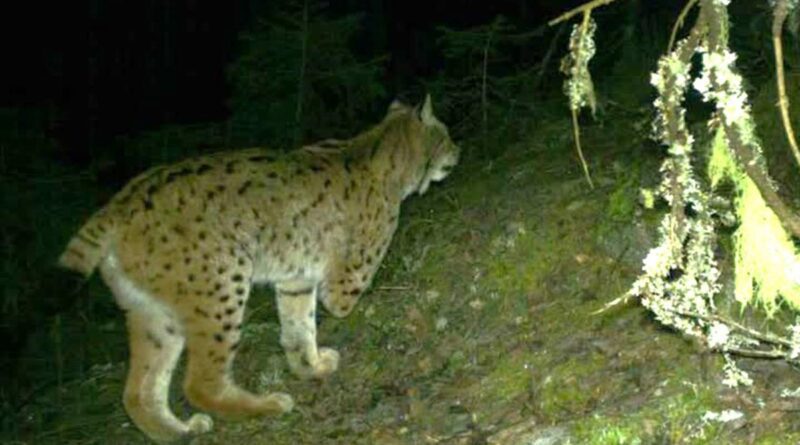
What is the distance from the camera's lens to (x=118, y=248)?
573 cm

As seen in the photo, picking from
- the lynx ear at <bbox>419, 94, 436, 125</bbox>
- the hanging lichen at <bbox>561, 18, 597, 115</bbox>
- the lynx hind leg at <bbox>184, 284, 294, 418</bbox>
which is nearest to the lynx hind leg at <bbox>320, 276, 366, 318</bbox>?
the lynx hind leg at <bbox>184, 284, 294, 418</bbox>

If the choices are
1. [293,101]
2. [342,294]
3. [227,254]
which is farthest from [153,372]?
[293,101]

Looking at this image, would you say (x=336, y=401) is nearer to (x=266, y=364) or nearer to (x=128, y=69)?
(x=266, y=364)

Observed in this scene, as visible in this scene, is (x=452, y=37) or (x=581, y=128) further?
(x=452, y=37)

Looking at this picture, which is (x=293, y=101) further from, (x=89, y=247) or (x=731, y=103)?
(x=731, y=103)

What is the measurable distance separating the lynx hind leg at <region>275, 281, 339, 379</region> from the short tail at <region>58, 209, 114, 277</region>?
1.17 m

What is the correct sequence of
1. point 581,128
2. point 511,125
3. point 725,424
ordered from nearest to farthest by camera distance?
1. point 725,424
2. point 581,128
3. point 511,125

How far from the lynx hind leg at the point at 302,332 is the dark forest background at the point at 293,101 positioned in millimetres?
1184

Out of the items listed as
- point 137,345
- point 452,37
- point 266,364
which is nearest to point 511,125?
point 452,37

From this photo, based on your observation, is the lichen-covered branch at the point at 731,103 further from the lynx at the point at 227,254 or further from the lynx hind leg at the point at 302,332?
the lynx hind leg at the point at 302,332

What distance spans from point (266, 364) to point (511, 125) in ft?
10.8

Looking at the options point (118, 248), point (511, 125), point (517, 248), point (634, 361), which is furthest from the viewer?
point (511, 125)

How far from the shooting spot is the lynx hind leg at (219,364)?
579 centimetres

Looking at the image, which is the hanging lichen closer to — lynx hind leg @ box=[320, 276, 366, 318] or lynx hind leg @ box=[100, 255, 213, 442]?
lynx hind leg @ box=[100, 255, 213, 442]
